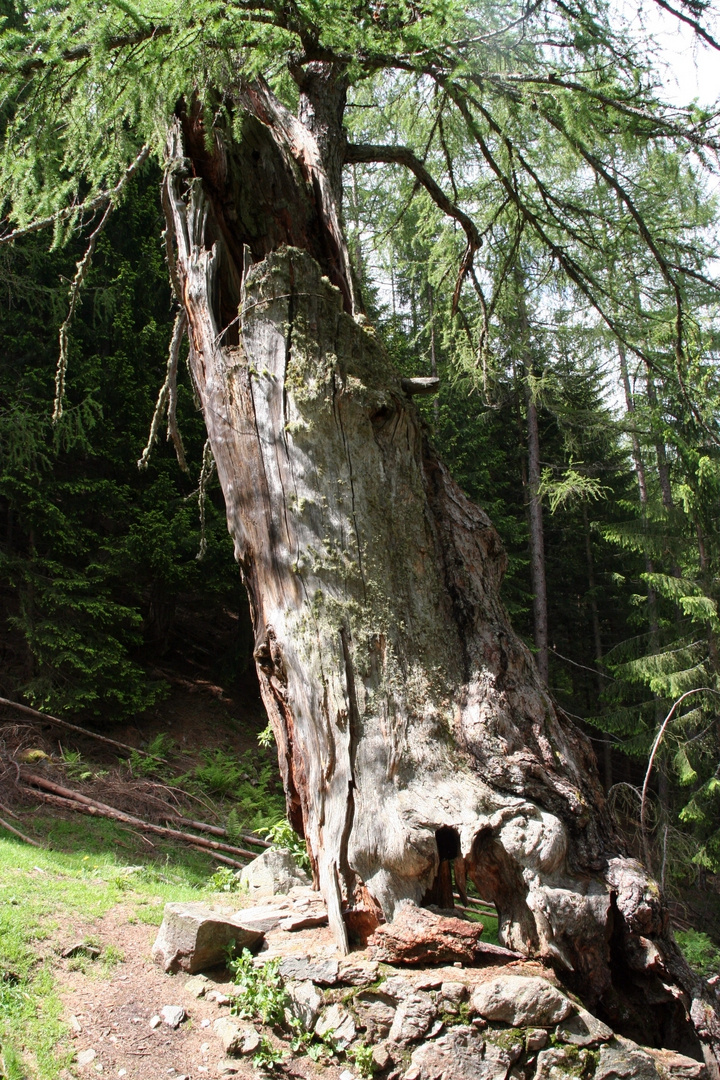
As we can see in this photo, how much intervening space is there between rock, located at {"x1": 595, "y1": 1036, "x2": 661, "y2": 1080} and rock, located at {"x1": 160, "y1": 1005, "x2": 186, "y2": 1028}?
1597 mm

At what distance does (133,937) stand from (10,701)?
6363 mm

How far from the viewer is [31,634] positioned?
31.2 feet

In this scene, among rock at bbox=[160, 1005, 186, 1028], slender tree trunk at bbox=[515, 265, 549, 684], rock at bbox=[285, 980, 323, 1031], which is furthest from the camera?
slender tree trunk at bbox=[515, 265, 549, 684]

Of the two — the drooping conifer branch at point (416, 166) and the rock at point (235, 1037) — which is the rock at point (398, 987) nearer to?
the rock at point (235, 1037)

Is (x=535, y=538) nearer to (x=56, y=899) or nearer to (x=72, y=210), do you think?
(x=72, y=210)

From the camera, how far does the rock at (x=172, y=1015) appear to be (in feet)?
9.39

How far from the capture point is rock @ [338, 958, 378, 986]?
2.72 metres

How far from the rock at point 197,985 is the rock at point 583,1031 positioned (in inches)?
58.5

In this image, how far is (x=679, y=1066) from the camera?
247 cm

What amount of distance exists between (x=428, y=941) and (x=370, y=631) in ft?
4.15

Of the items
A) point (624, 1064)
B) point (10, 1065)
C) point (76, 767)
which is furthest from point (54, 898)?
point (76, 767)

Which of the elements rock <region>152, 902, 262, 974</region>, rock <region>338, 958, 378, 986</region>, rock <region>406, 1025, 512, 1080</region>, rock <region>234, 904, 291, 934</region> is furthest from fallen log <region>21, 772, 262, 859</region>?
rock <region>406, 1025, 512, 1080</region>

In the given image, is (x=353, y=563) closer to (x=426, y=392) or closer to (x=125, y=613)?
→ (x=426, y=392)

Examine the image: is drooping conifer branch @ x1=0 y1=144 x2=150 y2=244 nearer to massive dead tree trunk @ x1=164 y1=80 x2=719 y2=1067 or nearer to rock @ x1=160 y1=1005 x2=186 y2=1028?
massive dead tree trunk @ x1=164 y1=80 x2=719 y2=1067
